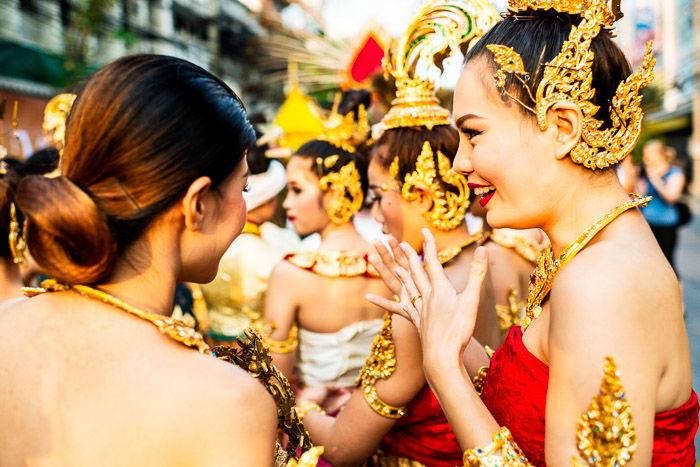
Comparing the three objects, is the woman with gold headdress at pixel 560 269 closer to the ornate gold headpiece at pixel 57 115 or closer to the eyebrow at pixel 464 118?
the eyebrow at pixel 464 118

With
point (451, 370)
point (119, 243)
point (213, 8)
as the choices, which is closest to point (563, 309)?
point (451, 370)

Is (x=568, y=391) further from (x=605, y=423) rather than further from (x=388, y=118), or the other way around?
(x=388, y=118)

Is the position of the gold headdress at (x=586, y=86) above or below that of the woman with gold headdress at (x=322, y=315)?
above

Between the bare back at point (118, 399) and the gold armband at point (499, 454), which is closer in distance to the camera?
the bare back at point (118, 399)

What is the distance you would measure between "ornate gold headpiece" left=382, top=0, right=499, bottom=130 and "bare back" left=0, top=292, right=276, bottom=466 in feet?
5.34

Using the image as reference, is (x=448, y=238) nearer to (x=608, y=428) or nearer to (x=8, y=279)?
(x=608, y=428)

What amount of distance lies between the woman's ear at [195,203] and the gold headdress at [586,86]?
744 millimetres

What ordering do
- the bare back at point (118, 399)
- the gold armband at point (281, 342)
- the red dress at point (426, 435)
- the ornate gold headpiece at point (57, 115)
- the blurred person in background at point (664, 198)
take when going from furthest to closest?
the blurred person in background at point (664, 198) → the ornate gold headpiece at point (57, 115) → the gold armband at point (281, 342) → the red dress at point (426, 435) → the bare back at point (118, 399)

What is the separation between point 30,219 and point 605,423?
1181 millimetres

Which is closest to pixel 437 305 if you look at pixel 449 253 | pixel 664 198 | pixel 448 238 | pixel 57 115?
pixel 449 253

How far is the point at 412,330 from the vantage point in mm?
1812

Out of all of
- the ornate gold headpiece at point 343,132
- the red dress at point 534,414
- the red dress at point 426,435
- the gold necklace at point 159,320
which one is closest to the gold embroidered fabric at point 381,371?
the red dress at point 426,435

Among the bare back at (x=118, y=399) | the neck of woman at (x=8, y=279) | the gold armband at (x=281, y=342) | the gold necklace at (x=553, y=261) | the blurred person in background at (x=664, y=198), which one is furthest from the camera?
the blurred person in background at (x=664, y=198)

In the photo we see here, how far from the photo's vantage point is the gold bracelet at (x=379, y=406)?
1864 millimetres
